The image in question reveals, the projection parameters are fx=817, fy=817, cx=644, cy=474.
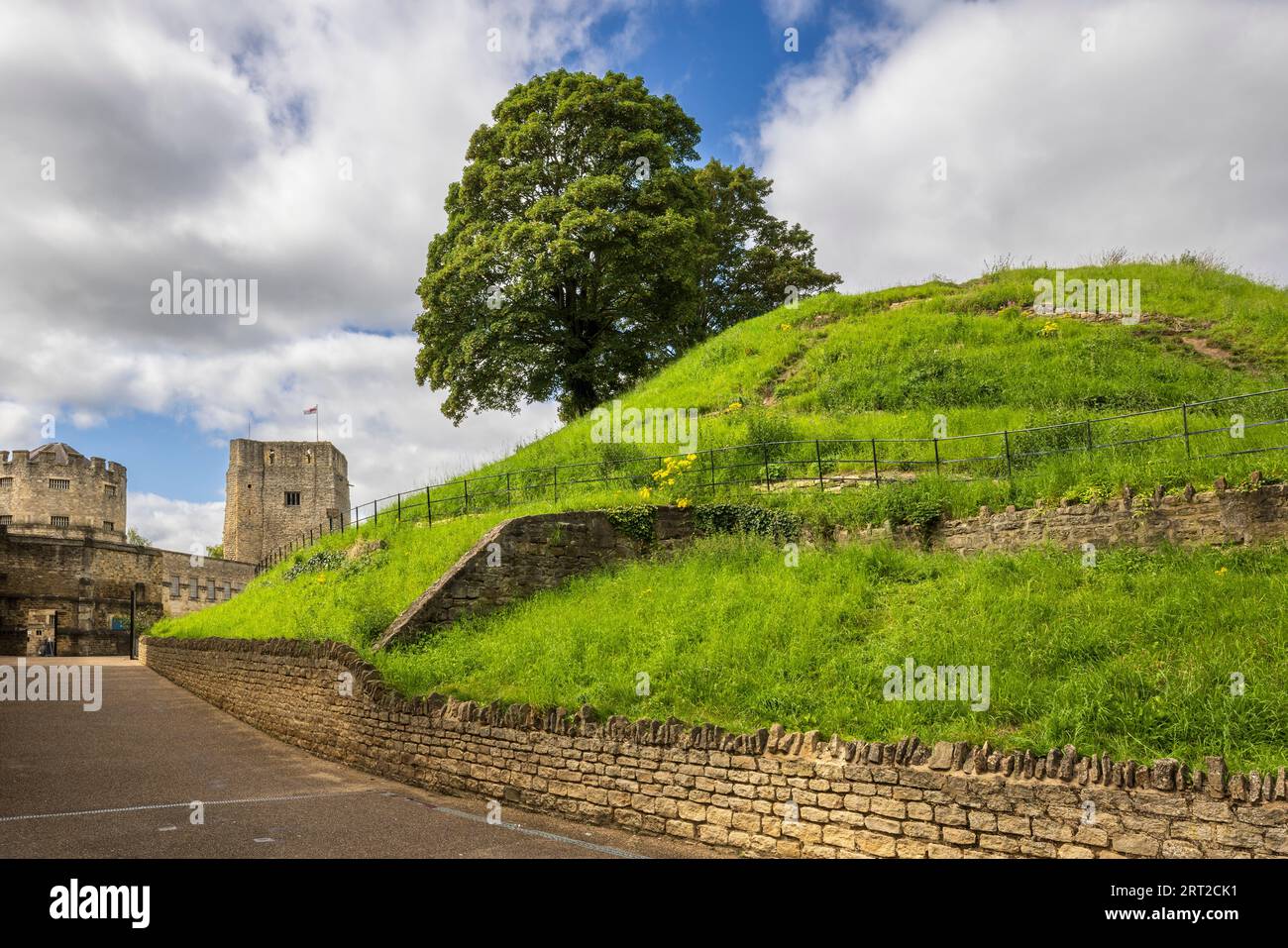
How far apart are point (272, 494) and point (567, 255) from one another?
148 ft

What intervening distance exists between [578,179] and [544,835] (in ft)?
78.5

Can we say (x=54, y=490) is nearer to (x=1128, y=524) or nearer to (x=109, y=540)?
(x=109, y=540)

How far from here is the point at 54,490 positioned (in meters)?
55.5

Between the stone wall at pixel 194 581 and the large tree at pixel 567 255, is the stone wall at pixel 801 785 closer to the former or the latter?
the large tree at pixel 567 255

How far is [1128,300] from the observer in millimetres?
23938

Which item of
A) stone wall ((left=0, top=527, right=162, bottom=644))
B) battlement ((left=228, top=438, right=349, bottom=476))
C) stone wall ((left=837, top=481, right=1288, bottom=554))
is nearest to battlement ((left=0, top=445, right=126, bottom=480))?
battlement ((left=228, top=438, right=349, bottom=476))

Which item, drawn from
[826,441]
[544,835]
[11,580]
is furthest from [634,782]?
[11,580]

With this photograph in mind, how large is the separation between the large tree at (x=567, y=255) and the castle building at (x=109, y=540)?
839cm

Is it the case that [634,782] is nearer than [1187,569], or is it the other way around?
[634,782]

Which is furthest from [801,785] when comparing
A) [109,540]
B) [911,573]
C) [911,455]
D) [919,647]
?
[109,540]

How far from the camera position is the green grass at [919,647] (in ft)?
23.9

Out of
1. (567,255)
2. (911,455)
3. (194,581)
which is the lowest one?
(194,581)

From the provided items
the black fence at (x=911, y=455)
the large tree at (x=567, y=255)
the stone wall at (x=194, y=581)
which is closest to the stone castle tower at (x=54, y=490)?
the stone wall at (x=194, y=581)
